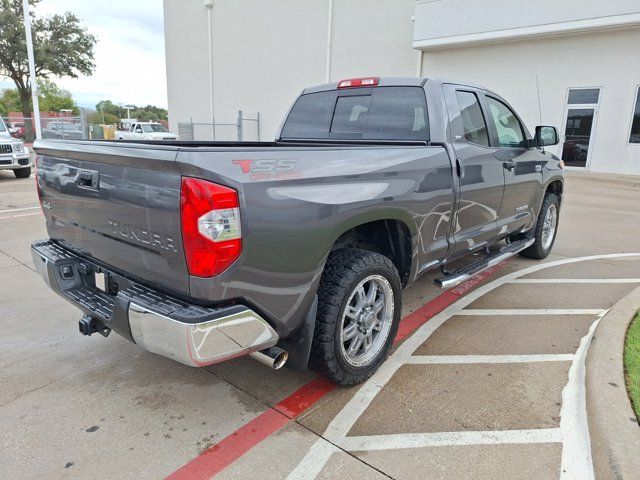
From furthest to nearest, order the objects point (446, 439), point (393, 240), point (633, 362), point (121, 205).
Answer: point (393, 240)
point (633, 362)
point (446, 439)
point (121, 205)

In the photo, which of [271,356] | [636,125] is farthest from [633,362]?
[636,125]

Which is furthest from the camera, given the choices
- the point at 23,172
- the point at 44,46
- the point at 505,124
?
the point at 44,46

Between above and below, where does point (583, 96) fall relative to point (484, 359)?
above

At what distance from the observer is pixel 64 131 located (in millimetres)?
20984

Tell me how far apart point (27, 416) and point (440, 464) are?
7.69 feet

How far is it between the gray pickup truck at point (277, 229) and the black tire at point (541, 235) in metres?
2.02

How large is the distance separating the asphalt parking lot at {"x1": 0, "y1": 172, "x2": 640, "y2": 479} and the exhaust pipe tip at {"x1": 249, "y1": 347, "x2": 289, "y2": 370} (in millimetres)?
438

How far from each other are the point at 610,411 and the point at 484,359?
924 millimetres

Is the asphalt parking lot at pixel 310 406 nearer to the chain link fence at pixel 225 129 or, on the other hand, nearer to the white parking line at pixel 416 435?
the white parking line at pixel 416 435

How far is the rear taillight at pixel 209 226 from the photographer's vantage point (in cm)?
209

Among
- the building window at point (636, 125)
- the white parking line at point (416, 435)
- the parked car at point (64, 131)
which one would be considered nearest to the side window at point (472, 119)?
the white parking line at point (416, 435)

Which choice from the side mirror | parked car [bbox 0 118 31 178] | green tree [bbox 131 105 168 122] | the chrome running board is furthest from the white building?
green tree [bbox 131 105 168 122]

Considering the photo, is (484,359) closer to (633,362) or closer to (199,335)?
(633,362)

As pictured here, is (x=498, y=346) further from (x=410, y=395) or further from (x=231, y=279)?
(x=231, y=279)
